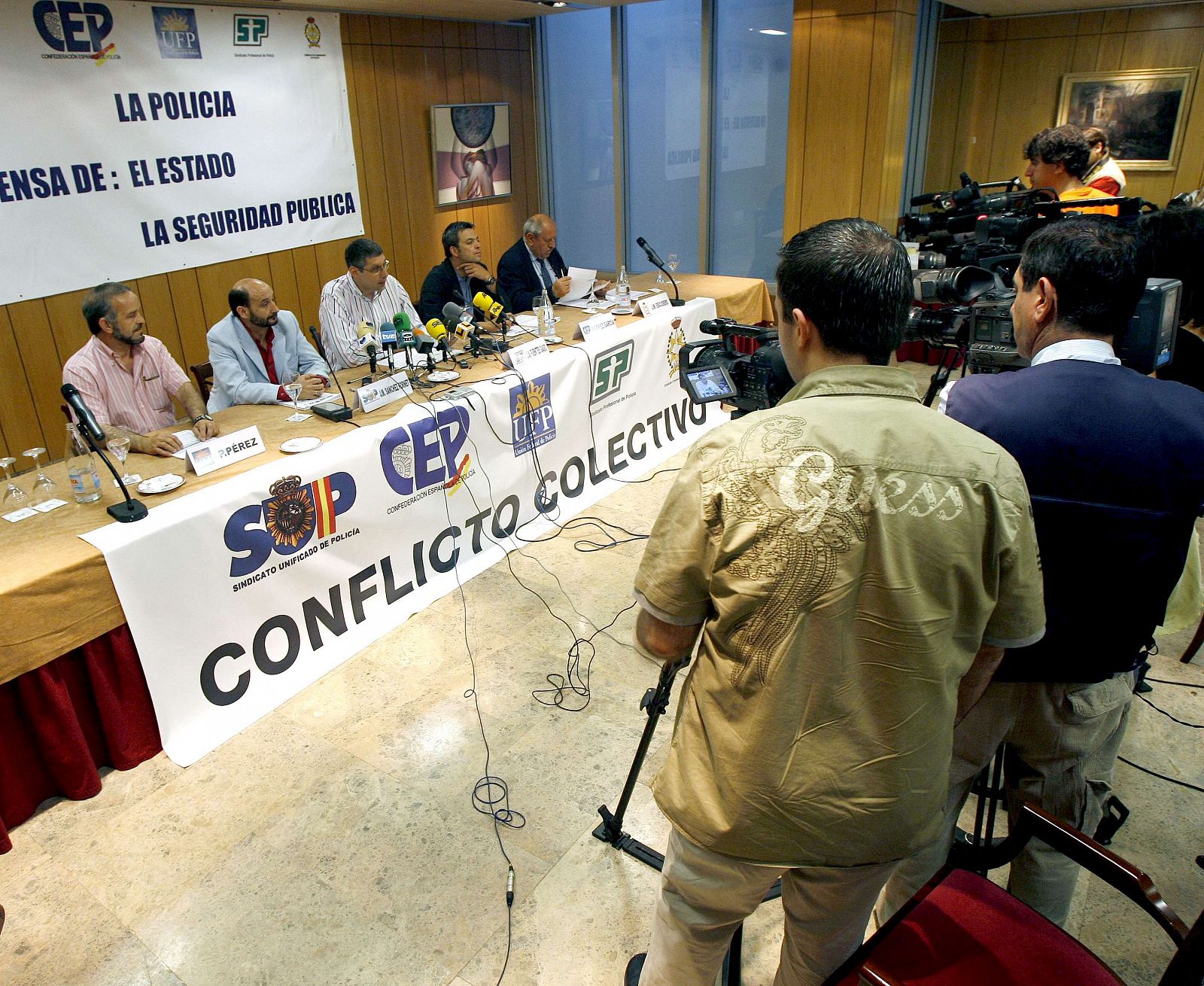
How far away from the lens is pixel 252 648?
8.18 ft

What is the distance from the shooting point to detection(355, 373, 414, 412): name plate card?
2.96m

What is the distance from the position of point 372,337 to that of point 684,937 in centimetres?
262

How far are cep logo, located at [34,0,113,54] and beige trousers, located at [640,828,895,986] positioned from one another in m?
4.49

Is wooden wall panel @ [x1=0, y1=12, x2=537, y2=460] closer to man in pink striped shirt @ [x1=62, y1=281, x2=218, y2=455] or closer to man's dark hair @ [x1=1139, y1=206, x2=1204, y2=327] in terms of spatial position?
man in pink striped shirt @ [x1=62, y1=281, x2=218, y2=455]

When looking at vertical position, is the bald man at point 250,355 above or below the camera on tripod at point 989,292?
below

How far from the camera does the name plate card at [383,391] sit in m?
2.96

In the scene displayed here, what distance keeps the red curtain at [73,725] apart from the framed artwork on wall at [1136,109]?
678 cm

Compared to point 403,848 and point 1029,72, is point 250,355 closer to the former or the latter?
point 403,848

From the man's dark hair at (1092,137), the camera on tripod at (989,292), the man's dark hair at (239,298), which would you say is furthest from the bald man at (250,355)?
the man's dark hair at (1092,137)

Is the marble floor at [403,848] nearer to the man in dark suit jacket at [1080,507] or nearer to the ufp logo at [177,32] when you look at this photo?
the man in dark suit jacket at [1080,507]

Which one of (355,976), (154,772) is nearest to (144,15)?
(154,772)

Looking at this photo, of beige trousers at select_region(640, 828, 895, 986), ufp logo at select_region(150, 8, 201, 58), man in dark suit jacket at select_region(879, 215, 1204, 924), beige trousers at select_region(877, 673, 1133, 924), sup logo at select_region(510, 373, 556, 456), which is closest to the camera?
beige trousers at select_region(640, 828, 895, 986)

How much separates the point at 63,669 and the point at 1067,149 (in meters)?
3.76

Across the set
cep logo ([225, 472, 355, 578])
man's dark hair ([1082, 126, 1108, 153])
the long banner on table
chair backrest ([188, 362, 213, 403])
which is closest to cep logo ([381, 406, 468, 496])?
the long banner on table
